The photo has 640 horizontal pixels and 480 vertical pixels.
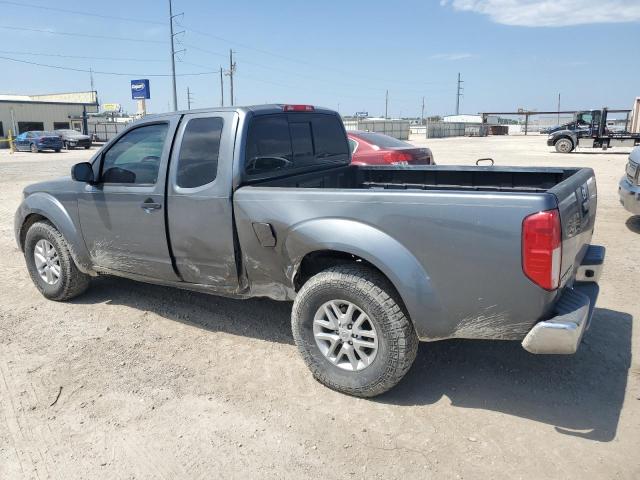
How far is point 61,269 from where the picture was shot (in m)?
5.12

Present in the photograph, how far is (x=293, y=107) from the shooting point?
443 cm

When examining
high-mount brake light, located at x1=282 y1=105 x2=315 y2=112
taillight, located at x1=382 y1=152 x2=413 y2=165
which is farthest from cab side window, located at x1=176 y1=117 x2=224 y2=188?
taillight, located at x1=382 y1=152 x2=413 y2=165

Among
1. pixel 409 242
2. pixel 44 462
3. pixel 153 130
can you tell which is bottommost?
pixel 44 462

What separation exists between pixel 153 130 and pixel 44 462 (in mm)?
2593

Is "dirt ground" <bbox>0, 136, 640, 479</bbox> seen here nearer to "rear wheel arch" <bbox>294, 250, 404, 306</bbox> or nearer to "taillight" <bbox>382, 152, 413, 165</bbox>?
"rear wheel arch" <bbox>294, 250, 404, 306</bbox>

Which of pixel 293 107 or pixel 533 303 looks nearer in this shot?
pixel 533 303

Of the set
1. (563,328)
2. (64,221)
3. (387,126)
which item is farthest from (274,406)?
(387,126)

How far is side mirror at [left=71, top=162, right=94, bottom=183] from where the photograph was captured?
4.53 metres

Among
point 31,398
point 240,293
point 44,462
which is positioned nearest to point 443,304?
point 240,293

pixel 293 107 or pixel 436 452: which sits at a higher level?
pixel 293 107

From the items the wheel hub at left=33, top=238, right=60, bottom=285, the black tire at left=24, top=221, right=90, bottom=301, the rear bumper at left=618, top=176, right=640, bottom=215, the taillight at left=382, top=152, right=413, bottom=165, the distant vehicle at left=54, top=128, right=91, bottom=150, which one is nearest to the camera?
the black tire at left=24, top=221, right=90, bottom=301

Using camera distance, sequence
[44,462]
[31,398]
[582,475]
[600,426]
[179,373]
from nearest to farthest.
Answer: [582,475] → [44,462] → [600,426] → [31,398] → [179,373]

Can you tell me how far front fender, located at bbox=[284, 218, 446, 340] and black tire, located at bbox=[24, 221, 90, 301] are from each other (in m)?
2.91

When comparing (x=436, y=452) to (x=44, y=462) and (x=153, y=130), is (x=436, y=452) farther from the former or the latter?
(x=153, y=130)
